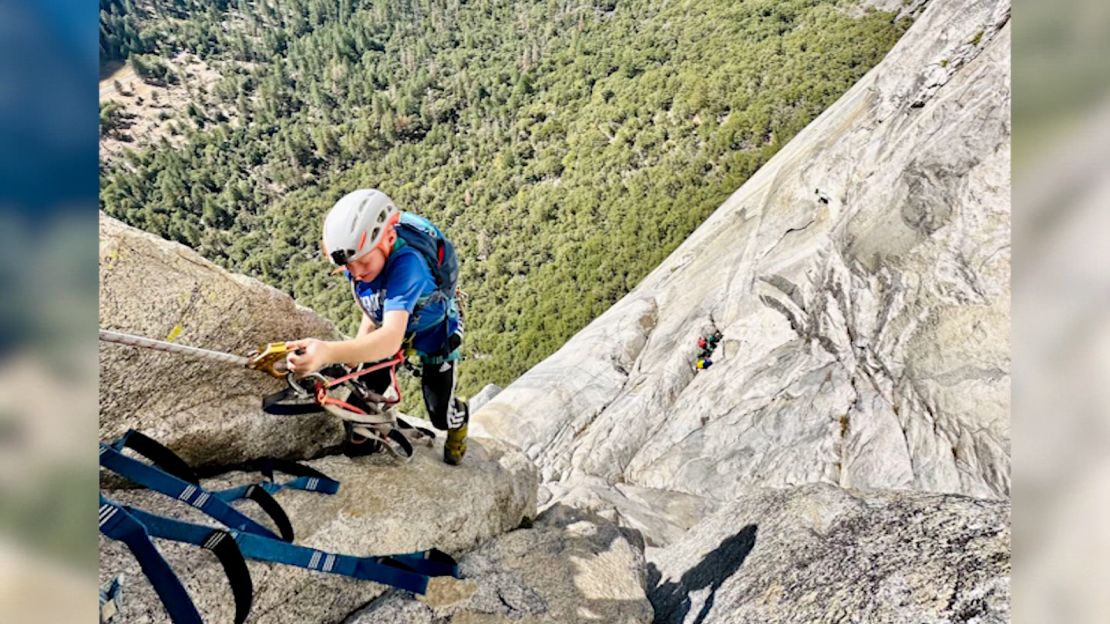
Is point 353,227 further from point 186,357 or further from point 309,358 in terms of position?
point 186,357

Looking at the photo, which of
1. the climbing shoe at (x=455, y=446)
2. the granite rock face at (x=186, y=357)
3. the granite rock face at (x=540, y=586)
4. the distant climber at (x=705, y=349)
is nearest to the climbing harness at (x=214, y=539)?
the granite rock face at (x=540, y=586)

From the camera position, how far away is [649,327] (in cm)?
1278

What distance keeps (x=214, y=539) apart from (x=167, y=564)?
249mm

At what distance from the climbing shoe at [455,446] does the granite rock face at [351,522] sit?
5cm

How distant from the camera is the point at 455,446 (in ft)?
10.8

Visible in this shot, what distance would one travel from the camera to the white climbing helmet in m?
2.34

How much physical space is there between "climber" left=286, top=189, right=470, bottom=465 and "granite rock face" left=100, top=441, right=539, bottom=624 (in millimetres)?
608

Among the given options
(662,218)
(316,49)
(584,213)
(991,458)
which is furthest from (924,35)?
(316,49)

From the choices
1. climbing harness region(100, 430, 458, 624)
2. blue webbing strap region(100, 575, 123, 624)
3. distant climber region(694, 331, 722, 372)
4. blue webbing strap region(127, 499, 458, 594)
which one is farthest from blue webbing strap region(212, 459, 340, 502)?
distant climber region(694, 331, 722, 372)

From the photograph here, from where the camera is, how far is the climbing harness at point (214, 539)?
170 cm

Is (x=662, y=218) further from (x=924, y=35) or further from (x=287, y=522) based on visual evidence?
(x=287, y=522)

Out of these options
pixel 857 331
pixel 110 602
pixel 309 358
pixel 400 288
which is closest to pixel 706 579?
pixel 400 288
